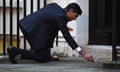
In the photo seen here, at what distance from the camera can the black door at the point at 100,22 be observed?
1034 cm

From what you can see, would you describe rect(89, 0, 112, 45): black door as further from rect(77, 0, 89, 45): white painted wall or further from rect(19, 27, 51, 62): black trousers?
rect(19, 27, 51, 62): black trousers

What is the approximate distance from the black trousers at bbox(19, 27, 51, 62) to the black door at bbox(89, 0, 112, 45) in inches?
59.6

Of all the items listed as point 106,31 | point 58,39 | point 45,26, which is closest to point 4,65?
point 45,26

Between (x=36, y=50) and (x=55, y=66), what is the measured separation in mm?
546

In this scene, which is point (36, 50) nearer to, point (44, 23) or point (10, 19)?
point (44, 23)

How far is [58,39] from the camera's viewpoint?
10.4 m

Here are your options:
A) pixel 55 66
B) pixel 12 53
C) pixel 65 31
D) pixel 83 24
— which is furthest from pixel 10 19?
pixel 65 31

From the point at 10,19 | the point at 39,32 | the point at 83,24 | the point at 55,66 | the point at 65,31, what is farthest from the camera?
the point at 83,24

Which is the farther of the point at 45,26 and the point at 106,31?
the point at 106,31

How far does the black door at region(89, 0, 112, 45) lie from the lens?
10.3 metres

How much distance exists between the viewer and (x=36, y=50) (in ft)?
30.4

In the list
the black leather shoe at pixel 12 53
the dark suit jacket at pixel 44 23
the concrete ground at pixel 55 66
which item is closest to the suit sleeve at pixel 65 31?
the dark suit jacket at pixel 44 23

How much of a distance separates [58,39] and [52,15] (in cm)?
154

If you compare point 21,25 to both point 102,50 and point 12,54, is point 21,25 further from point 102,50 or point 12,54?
point 102,50
